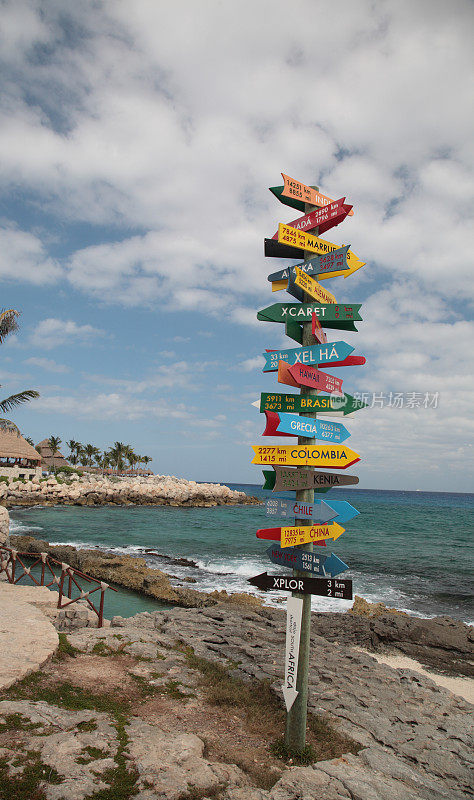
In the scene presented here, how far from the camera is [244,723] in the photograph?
21.2 ft

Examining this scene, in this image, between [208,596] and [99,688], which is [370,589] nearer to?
[208,596]

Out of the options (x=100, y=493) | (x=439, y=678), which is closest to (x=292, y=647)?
(x=439, y=678)

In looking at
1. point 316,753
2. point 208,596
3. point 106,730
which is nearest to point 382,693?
point 316,753

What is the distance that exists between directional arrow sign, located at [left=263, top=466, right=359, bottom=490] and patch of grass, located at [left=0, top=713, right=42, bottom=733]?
4.09m

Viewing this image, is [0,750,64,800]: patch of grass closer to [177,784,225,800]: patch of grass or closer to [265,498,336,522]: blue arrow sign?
[177,784,225,800]: patch of grass

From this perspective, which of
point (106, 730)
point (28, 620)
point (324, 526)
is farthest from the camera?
point (28, 620)

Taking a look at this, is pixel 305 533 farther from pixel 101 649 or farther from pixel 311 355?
pixel 101 649

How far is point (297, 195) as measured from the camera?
22.0 feet

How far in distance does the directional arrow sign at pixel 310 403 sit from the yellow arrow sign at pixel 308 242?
192 centimetres

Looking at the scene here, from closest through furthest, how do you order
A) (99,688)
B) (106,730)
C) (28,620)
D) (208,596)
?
(106,730)
(99,688)
(28,620)
(208,596)

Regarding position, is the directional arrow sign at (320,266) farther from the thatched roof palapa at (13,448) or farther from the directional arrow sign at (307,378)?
the thatched roof palapa at (13,448)

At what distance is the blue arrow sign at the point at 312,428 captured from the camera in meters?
5.87

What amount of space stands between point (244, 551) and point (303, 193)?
1138 inches

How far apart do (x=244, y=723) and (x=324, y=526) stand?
321 cm
